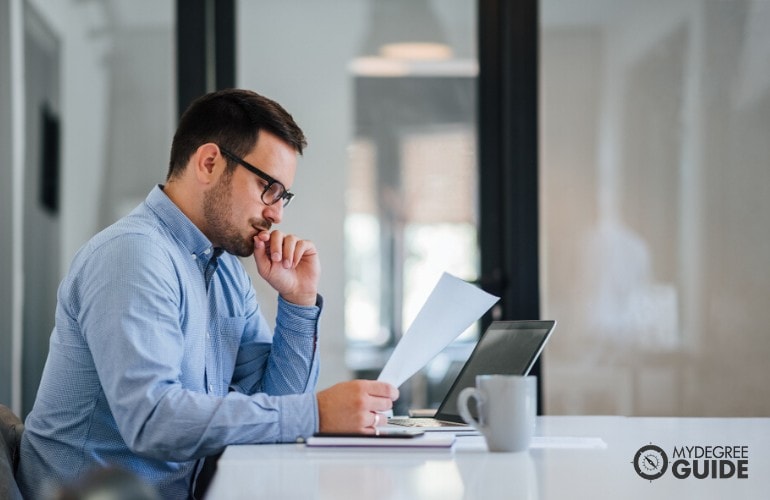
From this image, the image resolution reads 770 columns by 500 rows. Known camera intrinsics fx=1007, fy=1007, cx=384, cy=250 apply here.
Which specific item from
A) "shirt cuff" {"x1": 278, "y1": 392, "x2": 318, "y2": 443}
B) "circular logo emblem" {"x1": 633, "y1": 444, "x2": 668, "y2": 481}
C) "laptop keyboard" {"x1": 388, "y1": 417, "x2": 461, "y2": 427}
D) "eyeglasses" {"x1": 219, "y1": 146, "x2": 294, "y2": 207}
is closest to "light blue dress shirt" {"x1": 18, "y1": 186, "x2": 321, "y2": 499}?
"shirt cuff" {"x1": 278, "y1": 392, "x2": 318, "y2": 443}

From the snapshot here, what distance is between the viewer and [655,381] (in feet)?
11.9

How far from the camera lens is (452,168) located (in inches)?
148

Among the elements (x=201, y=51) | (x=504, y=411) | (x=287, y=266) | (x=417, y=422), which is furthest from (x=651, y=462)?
(x=201, y=51)

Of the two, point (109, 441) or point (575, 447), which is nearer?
point (575, 447)

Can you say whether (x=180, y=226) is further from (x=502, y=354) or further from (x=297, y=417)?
(x=502, y=354)

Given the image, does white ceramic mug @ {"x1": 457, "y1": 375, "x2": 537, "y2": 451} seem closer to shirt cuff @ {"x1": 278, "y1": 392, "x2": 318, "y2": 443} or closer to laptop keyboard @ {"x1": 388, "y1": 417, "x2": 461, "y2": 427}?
shirt cuff @ {"x1": 278, "y1": 392, "x2": 318, "y2": 443}

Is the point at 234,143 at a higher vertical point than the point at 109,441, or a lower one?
higher

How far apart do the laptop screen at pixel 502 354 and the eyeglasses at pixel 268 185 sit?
49 centimetres

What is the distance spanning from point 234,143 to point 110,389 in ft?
1.99

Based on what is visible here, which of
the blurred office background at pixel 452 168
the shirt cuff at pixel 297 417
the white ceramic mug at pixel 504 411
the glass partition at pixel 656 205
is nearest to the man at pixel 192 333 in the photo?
the shirt cuff at pixel 297 417

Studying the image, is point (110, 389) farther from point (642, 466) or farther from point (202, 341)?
point (642, 466)

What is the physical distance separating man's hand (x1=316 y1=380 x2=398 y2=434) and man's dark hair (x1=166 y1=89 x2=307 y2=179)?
59 centimetres

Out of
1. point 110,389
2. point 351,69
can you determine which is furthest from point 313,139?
point 110,389

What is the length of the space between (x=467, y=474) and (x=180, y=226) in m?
0.84
